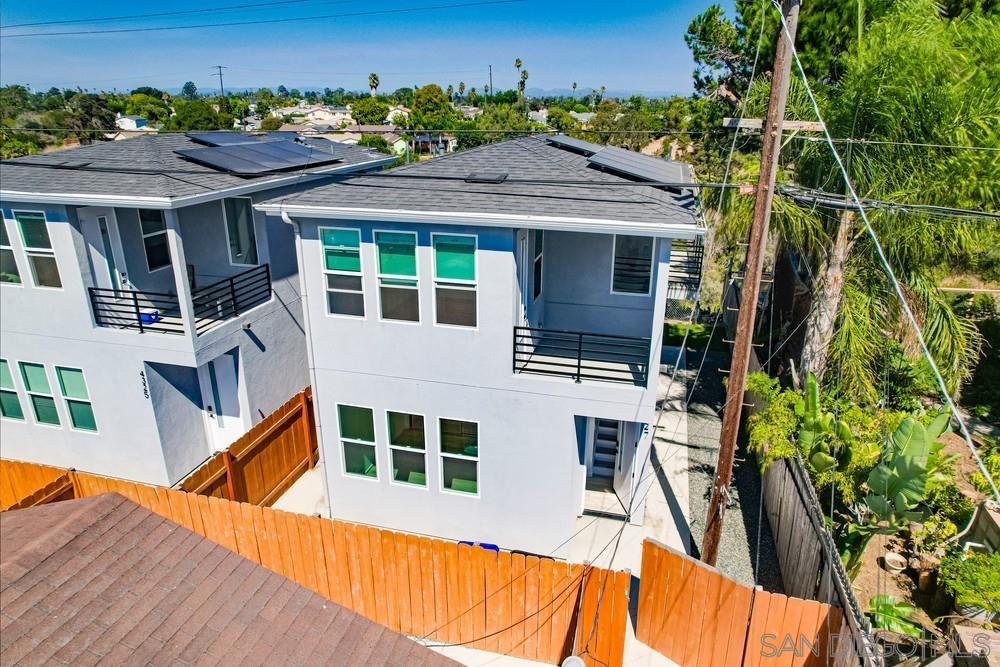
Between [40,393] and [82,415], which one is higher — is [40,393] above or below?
above

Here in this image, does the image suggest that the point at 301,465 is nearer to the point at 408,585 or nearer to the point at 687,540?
the point at 408,585

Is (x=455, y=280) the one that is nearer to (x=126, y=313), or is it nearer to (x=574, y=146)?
(x=574, y=146)

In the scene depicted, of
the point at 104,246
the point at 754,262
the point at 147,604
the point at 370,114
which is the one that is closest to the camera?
the point at 147,604

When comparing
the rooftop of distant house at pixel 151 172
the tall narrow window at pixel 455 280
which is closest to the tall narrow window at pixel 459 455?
the tall narrow window at pixel 455 280

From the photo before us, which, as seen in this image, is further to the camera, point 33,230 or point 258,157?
point 258,157

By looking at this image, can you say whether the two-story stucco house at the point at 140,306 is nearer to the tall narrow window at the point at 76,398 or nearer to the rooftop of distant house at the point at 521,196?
the tall narrow window at the point at 76,398

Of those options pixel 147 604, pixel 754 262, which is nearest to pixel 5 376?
pixel 147 604

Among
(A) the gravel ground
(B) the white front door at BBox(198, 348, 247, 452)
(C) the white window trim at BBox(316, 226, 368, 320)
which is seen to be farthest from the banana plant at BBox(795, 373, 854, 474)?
(B) the white front door at BBox(198, 348, 247, 452)
